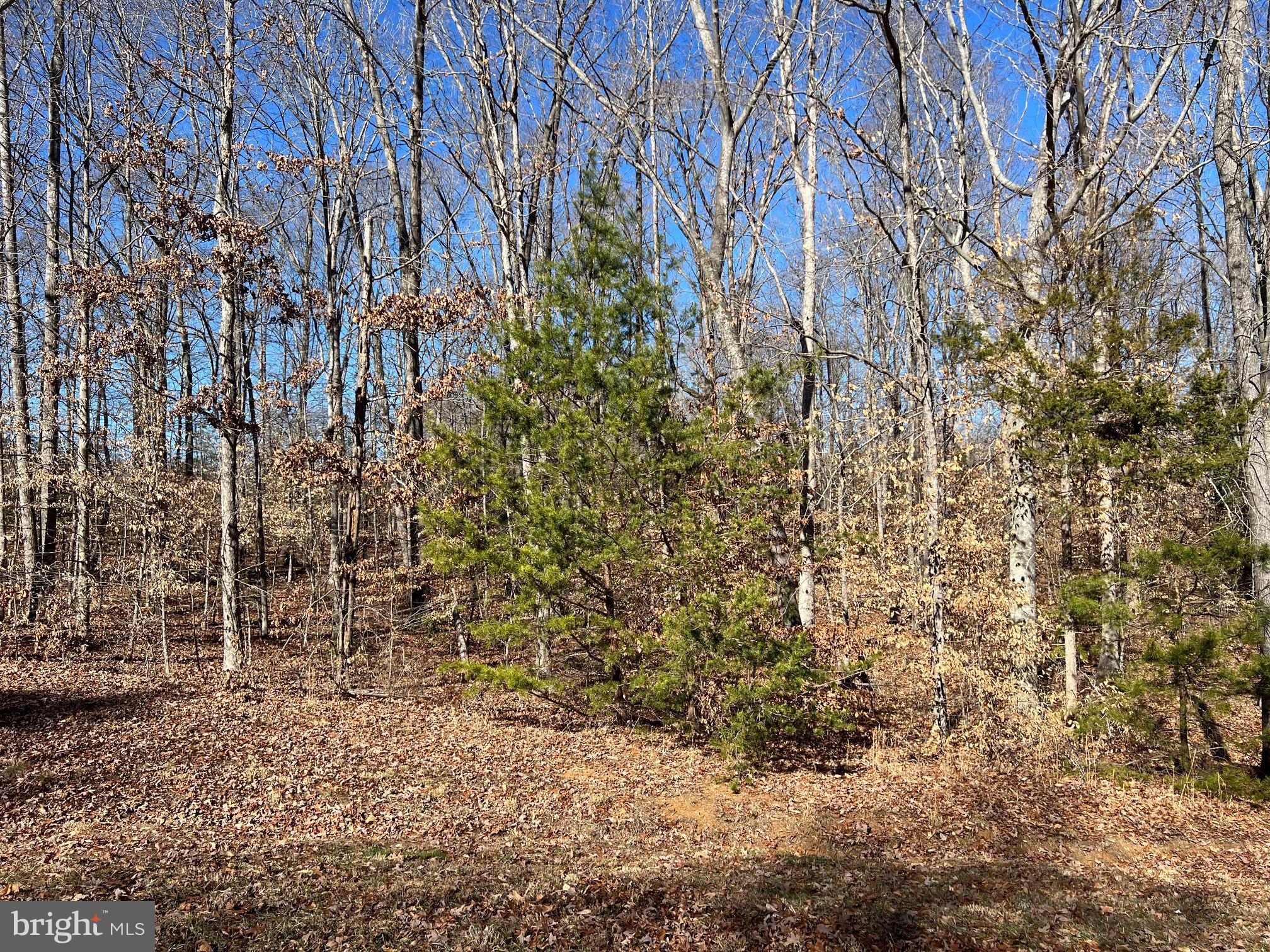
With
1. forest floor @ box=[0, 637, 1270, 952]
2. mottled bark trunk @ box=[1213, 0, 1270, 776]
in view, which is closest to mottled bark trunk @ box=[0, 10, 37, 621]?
forest floor @ box=[0, 637, 1270, 952]

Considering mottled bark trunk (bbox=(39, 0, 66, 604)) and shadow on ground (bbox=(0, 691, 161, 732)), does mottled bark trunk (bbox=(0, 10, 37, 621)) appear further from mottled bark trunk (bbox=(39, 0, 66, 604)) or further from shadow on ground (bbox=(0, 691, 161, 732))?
shadow on ground (bbox=(0, 691, 161, 732))

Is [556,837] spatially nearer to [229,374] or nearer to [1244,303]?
[229,374]

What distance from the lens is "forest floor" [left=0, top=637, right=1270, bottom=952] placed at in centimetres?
476

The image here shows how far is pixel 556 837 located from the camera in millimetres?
6734

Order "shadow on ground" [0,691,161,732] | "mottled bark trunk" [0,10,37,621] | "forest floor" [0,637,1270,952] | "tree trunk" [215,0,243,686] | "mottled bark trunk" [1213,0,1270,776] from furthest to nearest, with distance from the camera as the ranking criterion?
"mottled bark trunk" [0,10,37,621]
"tree trunk" [215,0,243,686]
"shadow on ground" [0,691,161,732]
"mottled bark trunk" [1213,0,1270,776]
"forest floor" [0,637,1270,952]

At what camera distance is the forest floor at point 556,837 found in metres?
4.76

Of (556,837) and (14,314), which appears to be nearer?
(556,837)

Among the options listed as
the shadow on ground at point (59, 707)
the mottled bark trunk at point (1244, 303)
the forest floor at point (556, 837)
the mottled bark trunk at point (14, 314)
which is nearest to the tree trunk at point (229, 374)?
the forest floor at point (556, 837)

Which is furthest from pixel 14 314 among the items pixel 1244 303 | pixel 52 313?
pixel 1244 303

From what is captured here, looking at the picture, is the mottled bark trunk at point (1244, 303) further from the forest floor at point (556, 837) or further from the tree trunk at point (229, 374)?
the tree trunk at point (229, 374)

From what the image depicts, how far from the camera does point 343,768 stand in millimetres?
8188

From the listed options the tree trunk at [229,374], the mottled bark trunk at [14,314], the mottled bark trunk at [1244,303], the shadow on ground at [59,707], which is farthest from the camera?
the mottled bark trunk at [14,314]

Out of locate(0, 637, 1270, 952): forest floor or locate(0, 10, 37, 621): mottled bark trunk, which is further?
locate(0, 10, 37, 621): mottled bark trunk

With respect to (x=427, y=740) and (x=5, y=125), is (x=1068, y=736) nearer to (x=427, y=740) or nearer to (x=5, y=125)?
(x=427, y=740)
